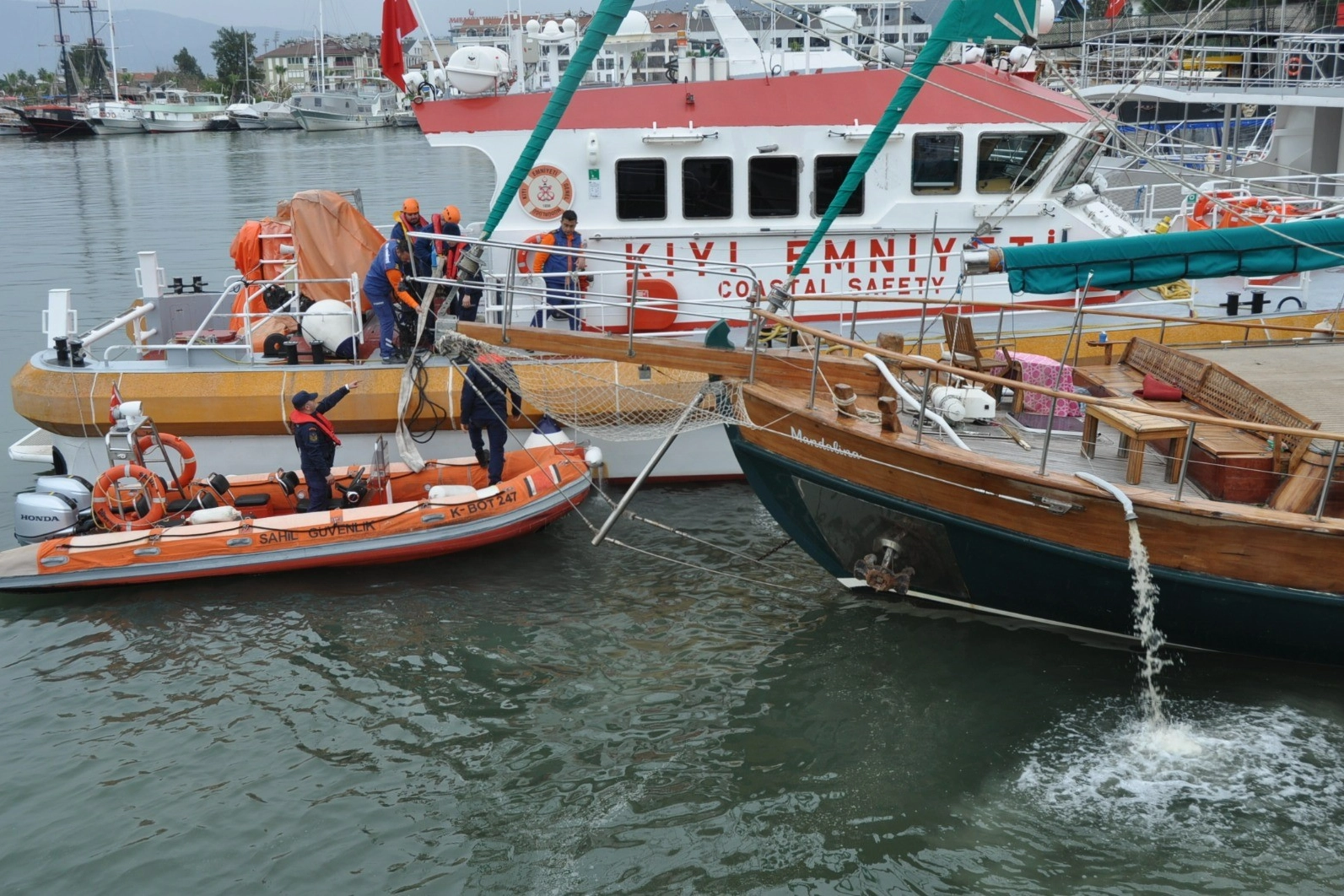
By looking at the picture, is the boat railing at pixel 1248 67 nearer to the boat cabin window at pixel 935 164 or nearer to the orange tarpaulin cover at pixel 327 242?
the boat cabin window at pixel 935 164

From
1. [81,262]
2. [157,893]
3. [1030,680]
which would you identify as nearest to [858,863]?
[1030,680]

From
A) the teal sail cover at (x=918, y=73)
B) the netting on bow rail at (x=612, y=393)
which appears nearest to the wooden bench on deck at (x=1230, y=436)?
the teal sail cover at (x=918, y=73)

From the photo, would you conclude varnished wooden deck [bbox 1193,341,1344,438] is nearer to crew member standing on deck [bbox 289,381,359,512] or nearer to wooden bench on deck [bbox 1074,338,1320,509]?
wooden bench on deck [bbox 1074,338,1320,509]

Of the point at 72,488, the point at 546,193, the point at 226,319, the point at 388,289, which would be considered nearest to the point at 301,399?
the point at 388,289

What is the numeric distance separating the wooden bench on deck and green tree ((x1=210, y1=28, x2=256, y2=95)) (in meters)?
118

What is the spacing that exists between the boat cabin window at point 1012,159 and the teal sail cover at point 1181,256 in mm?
3711

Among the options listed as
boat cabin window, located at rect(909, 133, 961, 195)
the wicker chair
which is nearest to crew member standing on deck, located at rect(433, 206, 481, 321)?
the wicker chair

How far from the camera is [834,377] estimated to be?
8781 millimetres

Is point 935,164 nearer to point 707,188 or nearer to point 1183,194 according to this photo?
point 707,188

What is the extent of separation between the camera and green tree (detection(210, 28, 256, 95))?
11331cm

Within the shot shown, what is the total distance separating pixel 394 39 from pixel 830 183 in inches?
181

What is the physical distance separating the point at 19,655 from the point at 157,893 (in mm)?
3420

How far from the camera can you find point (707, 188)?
11.1 meters

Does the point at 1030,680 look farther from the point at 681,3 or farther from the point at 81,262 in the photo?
Answer: the point at 81,262
